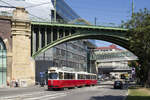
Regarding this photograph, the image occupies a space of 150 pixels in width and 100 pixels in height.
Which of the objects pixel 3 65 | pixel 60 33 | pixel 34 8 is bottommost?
pixel 3 65

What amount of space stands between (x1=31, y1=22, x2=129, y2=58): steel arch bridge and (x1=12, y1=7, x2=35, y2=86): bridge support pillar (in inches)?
68.8

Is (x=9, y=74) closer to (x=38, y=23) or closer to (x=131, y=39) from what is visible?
(x=38, y=23)

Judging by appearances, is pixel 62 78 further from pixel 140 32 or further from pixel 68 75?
pixel 140 32

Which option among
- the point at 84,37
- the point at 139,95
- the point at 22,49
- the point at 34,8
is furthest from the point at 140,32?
the point at 34,8

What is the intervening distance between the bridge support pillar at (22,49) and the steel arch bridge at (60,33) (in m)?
1.75

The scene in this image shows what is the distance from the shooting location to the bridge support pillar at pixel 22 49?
41844 mm

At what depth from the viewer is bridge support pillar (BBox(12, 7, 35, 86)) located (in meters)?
41.8

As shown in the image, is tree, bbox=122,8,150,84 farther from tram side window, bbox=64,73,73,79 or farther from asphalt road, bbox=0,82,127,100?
tram side window, bbox=64,73,73,79

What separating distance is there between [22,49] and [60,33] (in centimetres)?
883

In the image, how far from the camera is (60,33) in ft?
160

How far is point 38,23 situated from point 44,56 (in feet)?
63.8

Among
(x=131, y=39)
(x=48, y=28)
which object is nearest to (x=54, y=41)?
→ (x=48, y=28)

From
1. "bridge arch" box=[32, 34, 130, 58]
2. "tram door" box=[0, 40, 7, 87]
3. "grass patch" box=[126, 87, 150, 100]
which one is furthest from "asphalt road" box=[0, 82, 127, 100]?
"bridge arch" box=[32, 34, 130, 58]

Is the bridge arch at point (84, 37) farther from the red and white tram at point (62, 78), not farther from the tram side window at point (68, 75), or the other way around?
the tram side window at point (68, 75)
